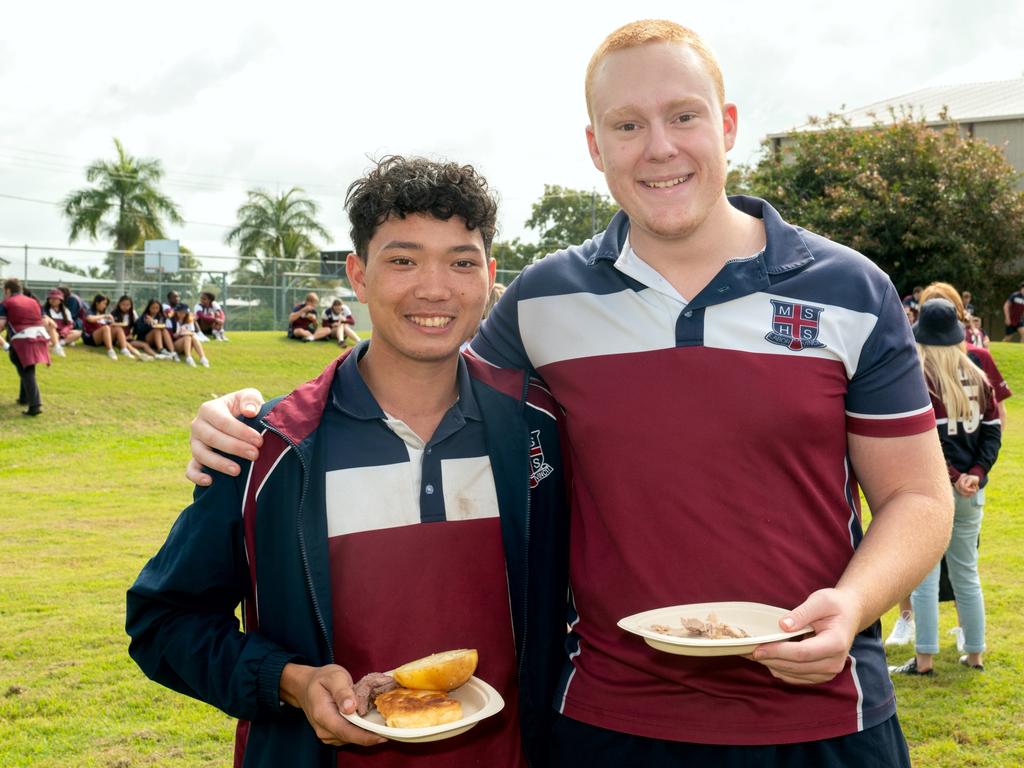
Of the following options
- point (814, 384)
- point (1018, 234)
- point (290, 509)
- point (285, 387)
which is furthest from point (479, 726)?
point (1018, 234)

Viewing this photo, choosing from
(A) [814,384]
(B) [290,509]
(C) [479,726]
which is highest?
(A) [814,384]

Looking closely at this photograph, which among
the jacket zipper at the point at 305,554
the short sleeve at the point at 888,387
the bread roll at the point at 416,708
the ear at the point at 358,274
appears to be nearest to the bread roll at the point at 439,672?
the bread roll at the point at 416,708

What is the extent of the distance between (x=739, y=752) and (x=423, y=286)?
148 centimetres

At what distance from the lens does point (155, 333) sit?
2380 centimetres

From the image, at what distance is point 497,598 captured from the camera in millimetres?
2789

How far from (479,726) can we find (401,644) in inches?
12.7

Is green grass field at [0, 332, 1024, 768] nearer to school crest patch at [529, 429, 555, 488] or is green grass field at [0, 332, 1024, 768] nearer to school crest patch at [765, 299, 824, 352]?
school crest patch at [529, 429, 555, 488]

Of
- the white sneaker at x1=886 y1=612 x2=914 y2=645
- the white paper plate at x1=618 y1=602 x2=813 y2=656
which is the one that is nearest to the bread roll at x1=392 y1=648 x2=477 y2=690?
the white paper plate at x1=618 y1=602 x2=813 y2=656

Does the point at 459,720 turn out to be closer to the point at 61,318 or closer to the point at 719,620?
the point at 719,620

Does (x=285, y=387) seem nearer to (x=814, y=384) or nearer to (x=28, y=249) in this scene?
(x=28, y=249)

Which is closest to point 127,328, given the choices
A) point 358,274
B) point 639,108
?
point 358,274

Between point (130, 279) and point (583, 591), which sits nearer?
point (583, 591)

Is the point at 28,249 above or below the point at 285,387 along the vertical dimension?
above

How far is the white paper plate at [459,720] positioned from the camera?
2.25 m
